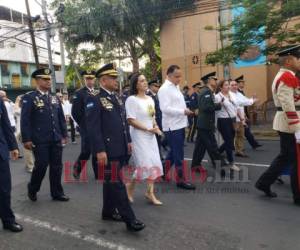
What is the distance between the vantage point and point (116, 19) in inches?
789

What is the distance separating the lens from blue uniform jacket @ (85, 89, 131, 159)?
4.08 m

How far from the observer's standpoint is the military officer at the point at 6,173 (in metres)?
4.20

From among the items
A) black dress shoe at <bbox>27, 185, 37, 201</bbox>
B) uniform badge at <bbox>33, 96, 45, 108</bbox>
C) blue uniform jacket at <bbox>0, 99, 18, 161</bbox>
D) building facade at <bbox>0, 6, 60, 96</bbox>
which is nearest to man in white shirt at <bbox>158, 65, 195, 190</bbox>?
uniform badge at <bbox>33, 96, 45, 108</bbox>

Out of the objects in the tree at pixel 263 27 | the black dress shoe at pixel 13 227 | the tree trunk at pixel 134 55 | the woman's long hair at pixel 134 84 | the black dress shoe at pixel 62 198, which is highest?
the tree trunk at pixel 134 55

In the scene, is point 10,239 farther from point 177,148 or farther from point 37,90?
point 177,148

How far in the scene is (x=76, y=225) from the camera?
4.45m

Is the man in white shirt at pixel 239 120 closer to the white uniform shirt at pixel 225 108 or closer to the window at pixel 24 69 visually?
the white uniform shirt at pixel 225 108

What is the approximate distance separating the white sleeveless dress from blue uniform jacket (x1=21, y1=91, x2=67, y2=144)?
1.11 m

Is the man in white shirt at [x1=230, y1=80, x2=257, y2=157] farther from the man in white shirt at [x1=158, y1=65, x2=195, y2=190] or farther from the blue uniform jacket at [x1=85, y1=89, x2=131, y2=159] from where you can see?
the blue uniform jacket at [x1=85, y1=89, x2=131, y2=159]

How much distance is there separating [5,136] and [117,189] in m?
1.46

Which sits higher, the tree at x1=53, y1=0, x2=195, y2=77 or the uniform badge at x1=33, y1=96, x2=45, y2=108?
the tree at x1=53, y1=0, x2=195, y2=77

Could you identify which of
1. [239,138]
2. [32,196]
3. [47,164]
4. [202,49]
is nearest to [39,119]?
[47,164]

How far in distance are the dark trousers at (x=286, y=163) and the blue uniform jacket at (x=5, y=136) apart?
328 centimetres

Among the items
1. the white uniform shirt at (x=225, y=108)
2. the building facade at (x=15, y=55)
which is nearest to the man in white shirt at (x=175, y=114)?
the white uniform shirt at (x=225, y=108)
